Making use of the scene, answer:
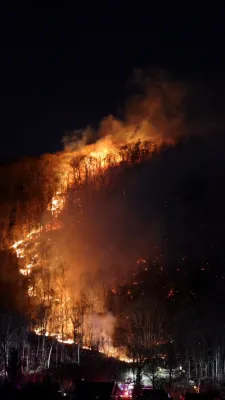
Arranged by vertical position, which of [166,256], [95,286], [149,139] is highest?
[149,139]

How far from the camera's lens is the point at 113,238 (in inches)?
3250

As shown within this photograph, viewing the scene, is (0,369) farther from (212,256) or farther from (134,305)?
(212,256)

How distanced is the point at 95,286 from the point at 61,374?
2925cm

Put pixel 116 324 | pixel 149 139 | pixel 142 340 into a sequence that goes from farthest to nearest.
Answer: pixel 149 139, pixel 116 324, pixel 142 340

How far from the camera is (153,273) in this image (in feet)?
263

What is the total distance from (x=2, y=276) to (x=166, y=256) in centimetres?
2940

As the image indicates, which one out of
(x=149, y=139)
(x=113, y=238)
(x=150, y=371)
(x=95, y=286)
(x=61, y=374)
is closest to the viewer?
(x=61, y=374)

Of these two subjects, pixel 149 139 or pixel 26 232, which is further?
pixel 149 139

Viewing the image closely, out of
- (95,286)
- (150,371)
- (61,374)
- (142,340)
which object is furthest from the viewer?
(95,286)

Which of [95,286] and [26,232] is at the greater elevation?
[26,232]

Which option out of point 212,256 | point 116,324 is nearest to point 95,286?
Result: point 116,324

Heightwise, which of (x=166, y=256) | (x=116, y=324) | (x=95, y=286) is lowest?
(x=116, y=324)

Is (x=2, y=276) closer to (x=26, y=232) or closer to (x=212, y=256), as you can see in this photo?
(x=26, y=232)

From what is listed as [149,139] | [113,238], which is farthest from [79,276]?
[149,139]
